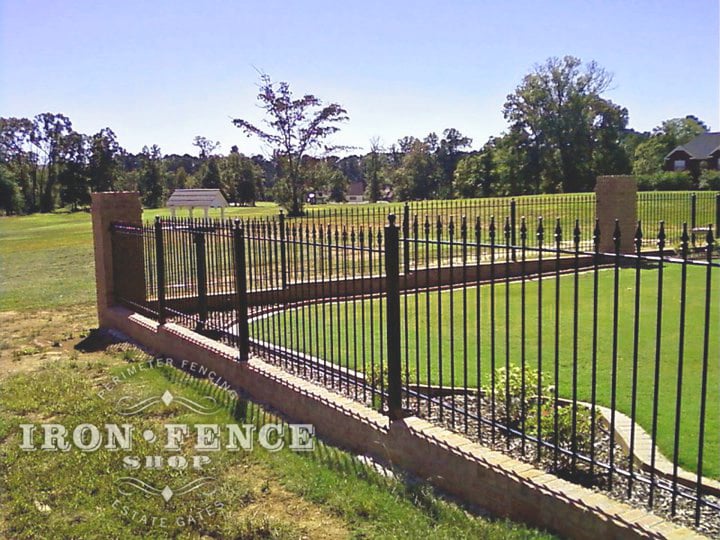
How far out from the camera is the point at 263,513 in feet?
13.8

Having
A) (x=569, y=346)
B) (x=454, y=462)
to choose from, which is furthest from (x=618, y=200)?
(x=454, y=462)

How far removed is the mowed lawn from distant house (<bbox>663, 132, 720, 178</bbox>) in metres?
52.1

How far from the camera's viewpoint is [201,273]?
838cm

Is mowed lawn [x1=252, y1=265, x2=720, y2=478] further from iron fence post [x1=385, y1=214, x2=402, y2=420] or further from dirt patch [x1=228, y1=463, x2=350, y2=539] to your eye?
dirt patch [x1=228, y1=463, x2=350, y2=539]

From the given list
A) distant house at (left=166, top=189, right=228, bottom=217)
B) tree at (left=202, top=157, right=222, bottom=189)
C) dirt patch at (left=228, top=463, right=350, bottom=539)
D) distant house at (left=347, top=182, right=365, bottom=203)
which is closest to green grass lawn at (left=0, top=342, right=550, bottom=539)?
dirt patch at (left=228, top=463, right=350, bottom=539)

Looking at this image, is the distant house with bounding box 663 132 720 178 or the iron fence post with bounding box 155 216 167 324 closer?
the iron fence post with bounding box 155 216 167 324

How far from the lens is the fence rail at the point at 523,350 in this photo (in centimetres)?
377

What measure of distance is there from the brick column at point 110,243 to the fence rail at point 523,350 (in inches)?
2.0

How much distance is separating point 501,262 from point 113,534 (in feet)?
42.8

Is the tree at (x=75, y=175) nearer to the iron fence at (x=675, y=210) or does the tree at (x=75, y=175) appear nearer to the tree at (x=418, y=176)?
the tree at (x=418, y=176)

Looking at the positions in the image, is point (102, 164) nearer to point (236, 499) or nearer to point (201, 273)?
point (201, 273)

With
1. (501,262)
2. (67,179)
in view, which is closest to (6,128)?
(67,179)

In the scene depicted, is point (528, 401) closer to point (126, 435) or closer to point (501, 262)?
point (126, 435)

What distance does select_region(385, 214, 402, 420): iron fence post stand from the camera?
4957mm
